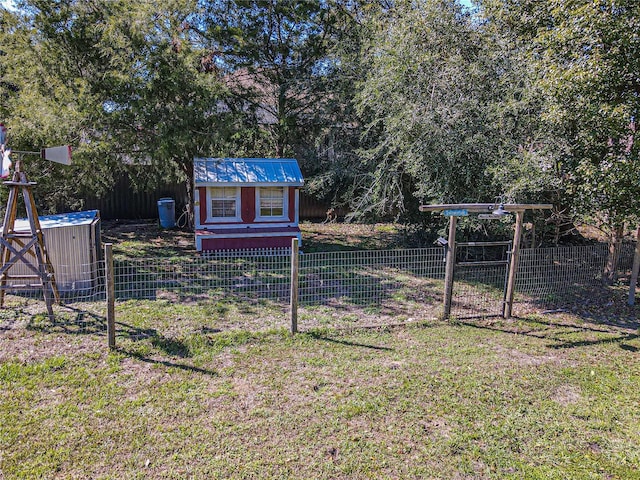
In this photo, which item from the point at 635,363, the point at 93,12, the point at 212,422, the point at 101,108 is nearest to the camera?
the point at 212,422

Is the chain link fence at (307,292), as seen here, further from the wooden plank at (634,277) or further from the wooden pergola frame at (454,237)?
the wooden plank at (634,277)

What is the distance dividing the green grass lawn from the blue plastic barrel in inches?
342

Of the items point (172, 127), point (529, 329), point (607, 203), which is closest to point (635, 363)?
point (529, 329)

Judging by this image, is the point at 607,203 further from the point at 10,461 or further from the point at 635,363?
the point at 10,461

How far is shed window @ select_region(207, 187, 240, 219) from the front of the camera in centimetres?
1041

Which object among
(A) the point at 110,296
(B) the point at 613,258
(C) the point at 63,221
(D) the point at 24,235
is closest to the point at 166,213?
(C) the point at 63,221

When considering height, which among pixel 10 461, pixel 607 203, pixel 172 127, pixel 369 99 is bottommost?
pixel 10 461

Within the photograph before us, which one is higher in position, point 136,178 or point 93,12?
point 93,12

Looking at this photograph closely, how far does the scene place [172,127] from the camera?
902cm

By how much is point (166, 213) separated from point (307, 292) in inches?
327

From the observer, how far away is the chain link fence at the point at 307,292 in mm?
6164

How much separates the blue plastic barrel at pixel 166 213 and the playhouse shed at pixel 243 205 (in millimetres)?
4102

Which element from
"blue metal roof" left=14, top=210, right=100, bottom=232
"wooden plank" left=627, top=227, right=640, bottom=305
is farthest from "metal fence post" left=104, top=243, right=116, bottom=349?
"wooden plank" left=627, top=227, right=640, bottom=305

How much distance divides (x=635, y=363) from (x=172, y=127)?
341 inches
